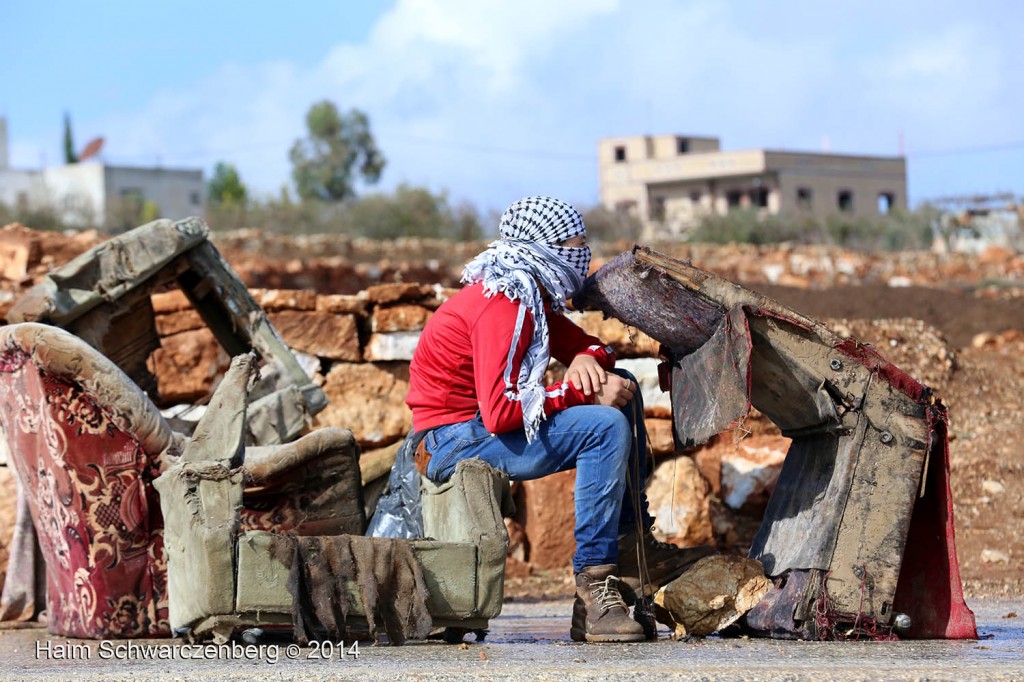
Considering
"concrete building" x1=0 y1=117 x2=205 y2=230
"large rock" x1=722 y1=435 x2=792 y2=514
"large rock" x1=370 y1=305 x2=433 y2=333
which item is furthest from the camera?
"concrete building" x1=0 y1=117 x2=205 y2=230

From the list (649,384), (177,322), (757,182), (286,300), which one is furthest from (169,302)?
(757,182)

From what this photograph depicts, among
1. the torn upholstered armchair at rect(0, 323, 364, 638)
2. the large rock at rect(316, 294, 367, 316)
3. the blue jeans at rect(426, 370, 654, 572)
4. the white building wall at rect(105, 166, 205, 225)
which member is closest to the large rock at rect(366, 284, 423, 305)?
the large rock at rect(316, 294, 367, 316)

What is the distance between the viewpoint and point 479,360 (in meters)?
4.43

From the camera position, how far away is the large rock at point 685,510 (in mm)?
7785

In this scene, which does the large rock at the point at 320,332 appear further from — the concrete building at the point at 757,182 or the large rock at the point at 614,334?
the concrete building at the point at 757,182

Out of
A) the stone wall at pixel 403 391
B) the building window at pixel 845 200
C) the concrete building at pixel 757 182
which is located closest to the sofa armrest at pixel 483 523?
the stone wall at pixel 403 391

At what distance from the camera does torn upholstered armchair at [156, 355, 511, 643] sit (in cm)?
412

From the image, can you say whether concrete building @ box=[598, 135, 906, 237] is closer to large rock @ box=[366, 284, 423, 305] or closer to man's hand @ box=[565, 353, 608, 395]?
large rock @ box=[366, 284, 423, 305]

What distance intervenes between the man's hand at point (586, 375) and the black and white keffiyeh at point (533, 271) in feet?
0.36

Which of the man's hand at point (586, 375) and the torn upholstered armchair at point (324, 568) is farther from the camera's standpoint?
the man's hand at point (586, 375)

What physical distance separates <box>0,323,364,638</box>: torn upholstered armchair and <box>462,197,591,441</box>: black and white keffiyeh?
3.07 ft

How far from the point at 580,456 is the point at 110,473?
1785 mm

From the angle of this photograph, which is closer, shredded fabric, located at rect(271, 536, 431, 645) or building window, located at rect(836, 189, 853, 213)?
shredded fabric, located at rect(271, 536, 431, 645)

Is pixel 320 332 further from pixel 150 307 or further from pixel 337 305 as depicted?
pixel 150 307
